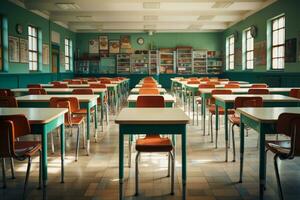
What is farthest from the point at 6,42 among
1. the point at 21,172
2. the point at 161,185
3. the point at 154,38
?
the point at 154,38

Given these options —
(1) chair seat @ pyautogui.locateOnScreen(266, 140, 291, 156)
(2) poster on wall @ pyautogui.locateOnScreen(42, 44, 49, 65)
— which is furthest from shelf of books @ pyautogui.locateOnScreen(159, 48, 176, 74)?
(1) chair seat @ pyautogui.locateOnScreen(266, 140, 291, 156)

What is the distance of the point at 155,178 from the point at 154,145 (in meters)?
0.69

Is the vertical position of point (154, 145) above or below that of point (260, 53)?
below

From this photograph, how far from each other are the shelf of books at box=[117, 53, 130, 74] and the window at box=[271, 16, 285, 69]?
9.33m

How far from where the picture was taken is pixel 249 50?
44.9 ft

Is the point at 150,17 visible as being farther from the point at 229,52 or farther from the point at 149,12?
the point at 229,52

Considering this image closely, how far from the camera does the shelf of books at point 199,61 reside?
18.8 metres

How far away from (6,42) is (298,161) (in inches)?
320

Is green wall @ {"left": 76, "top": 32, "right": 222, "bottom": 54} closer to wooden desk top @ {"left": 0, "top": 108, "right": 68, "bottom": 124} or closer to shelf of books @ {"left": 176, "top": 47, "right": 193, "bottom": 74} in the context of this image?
shelf of books @ {"left": 176, "top": 47, "right": 193, "bottom": 74}

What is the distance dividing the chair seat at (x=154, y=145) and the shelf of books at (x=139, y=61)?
15608 mm

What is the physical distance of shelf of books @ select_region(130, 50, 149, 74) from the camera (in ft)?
61.8

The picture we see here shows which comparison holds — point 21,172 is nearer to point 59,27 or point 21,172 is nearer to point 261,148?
point 261,148

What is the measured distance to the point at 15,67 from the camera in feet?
34.1

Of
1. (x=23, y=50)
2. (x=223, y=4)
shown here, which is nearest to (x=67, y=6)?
(x=23, y=50)
